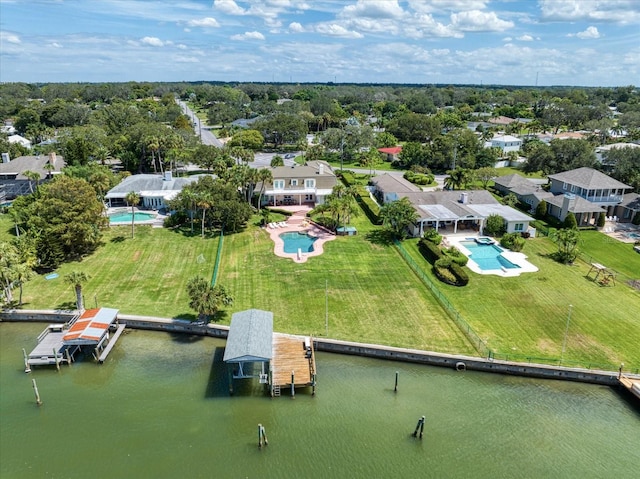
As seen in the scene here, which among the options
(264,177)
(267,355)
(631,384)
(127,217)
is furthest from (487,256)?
(127,217)

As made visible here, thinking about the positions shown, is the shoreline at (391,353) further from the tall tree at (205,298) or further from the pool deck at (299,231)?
the pool deck at (299,231)

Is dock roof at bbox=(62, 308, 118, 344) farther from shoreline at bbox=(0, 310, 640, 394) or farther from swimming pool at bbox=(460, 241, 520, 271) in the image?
swimming pool at bbox=(460, 241, 520, 271)

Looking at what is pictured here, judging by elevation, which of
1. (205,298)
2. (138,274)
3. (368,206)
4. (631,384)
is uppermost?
(368,206)

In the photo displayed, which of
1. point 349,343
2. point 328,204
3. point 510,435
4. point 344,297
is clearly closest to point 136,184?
point 328,204

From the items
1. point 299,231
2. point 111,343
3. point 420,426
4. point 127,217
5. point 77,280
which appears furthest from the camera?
point 127,217

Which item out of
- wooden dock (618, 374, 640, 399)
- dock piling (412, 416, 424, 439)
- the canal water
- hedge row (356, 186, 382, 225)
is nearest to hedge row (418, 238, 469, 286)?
hedge row (356, 186, 382, 225)

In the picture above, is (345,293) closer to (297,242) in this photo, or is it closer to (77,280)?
(297,242)
